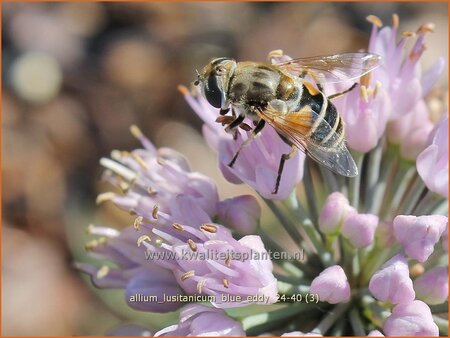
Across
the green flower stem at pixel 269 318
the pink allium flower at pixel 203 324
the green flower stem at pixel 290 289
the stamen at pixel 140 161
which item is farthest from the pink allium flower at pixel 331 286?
the stamen at pixel 140 161

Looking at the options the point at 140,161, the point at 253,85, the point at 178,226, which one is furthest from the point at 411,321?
the point at 140,161

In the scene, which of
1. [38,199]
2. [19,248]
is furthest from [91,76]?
[19,248]

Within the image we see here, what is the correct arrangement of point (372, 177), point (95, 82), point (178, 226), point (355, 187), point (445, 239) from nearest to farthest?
point (178, 226)
point (445, 239)
point (355, 187)
point (372, 177)
point (95, 82)

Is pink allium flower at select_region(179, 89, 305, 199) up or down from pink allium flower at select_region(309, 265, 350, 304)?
up

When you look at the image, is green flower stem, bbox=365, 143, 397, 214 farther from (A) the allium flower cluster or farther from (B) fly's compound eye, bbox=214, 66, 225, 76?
(B) fly's compound eye, bbox=214, 66, 225, 76

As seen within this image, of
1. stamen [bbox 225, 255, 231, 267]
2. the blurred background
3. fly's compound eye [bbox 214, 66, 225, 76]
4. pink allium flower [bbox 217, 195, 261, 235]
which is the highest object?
the blurred background

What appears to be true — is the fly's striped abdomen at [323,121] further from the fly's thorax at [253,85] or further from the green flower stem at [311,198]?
the green flower stem at [311,198]

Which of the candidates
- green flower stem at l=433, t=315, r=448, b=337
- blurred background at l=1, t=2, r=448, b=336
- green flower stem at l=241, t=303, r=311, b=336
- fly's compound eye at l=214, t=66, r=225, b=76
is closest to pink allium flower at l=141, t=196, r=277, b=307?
green flower stem at l=241, t=303, r=311, b=336

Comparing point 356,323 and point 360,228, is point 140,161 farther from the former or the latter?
point 356,323

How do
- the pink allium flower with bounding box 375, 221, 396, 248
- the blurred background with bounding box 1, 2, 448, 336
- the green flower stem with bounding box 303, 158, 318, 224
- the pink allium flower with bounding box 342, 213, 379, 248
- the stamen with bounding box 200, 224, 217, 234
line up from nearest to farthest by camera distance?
the stamen with bounding box 200, 224, 217, 234, the pink allium flower with bounding box 342, 213, 379, 248, the pink allium flower with bounding box 375, 221, 396, 248, the green flower stem with bounding box 303, 158, 318, 224, the blurred background with bounding box 1, 2, 448, 336
